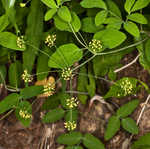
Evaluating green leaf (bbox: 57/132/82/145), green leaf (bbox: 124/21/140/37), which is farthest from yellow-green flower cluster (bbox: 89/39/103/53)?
green leaf (bbox: 57/132/82/145)

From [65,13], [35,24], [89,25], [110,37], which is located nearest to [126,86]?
[110,37]

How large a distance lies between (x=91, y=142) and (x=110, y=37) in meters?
0.67

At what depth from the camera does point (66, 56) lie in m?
1.40

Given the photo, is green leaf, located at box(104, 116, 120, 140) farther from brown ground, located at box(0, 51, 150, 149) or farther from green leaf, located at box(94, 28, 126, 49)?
green leaf, located at box(94, 28, 126, 49)

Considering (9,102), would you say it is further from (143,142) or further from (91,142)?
(143,142)

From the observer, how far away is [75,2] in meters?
1.63

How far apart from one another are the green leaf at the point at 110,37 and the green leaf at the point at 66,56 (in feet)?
0.41

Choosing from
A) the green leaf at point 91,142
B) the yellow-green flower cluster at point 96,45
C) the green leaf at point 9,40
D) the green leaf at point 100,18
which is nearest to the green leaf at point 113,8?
the green leaf at point 100,18

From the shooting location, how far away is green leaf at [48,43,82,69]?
54.9 inches

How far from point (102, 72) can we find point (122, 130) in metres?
0.42

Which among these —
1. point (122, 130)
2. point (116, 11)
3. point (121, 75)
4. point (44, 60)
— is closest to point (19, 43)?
point (44, 60)

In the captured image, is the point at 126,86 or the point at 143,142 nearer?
the point at 126,86

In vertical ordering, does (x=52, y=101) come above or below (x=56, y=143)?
above

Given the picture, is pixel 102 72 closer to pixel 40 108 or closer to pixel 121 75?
pixel 121 75
